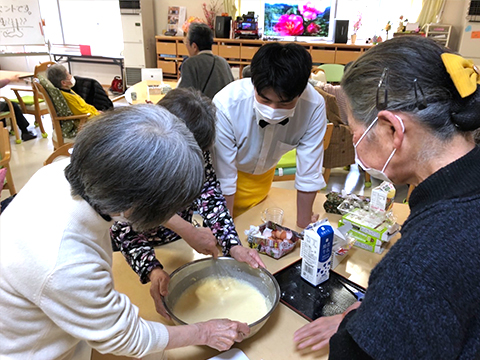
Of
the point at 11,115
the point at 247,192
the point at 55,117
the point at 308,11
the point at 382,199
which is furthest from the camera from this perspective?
the point at 308,11

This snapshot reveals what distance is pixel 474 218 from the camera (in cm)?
56

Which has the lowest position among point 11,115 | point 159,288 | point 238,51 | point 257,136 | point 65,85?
point 11,115

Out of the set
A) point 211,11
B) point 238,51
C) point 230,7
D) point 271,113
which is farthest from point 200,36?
point 211,11

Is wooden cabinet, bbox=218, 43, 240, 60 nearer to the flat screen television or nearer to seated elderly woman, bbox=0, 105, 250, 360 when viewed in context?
the flat screen television

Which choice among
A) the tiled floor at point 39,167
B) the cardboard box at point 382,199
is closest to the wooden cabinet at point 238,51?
the tiled floor at point 39,167

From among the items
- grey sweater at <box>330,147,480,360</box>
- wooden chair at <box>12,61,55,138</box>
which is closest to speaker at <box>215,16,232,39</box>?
wooden chair at <box>12,61,55,138</box>

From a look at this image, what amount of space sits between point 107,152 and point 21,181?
364cm

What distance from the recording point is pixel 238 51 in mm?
6273

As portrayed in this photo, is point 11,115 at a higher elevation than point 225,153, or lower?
lower

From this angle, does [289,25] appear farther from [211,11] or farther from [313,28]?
[211,11]

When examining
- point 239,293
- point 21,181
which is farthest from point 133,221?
point 21,181

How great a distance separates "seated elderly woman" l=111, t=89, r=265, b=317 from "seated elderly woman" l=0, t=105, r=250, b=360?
1.00ft

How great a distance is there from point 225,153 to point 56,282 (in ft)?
3.09

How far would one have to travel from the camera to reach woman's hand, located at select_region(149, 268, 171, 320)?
1.01 m
